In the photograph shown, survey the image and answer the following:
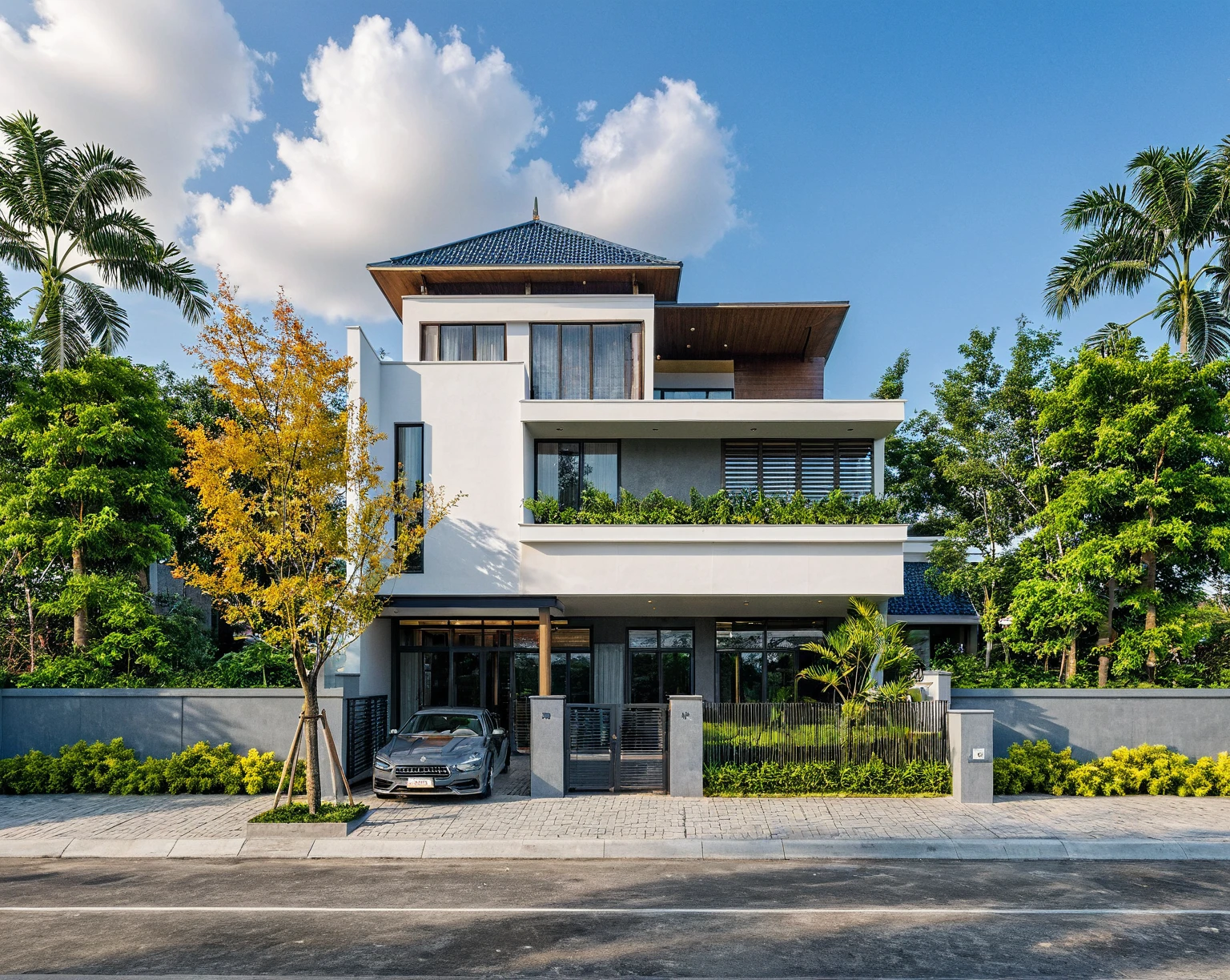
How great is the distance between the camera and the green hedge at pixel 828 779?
569 inches

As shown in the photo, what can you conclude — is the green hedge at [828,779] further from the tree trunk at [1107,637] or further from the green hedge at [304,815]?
the green hedge at [304,815]

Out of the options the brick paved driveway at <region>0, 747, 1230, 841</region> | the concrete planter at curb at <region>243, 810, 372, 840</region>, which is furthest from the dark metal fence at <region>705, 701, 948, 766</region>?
the concrete planter at curb at <region>243, 810, 372, 840</region>

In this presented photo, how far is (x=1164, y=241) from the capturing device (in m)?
19.6

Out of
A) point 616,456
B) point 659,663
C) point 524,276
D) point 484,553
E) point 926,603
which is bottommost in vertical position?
point 659,663

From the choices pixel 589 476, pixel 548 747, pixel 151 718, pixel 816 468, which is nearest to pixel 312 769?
pixel 548 747

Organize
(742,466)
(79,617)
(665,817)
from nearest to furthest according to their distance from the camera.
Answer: (665,817) → (79,617) → (742,466)

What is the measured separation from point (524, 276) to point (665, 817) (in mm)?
13015

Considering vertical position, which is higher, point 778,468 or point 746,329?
point 746,329

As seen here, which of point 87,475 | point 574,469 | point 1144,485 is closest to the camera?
point 1144,485

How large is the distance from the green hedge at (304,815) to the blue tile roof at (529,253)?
1250 cm

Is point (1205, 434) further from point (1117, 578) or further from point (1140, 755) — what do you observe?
point (1140, 755)

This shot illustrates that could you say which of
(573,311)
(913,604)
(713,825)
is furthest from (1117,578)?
(573,311)

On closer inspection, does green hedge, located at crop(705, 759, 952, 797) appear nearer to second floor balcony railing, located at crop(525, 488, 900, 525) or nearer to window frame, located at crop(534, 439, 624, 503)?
second floor balcony railing, located at crop(525, 488, 900, 525)

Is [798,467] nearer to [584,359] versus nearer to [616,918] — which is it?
[584,359]
